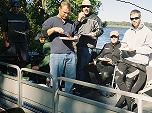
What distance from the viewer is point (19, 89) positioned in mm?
4453

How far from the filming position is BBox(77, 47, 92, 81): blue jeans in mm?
5934

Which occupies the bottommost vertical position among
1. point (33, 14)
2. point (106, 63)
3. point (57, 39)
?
point (106, 63)

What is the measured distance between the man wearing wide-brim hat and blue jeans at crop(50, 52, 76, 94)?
120 centimetres

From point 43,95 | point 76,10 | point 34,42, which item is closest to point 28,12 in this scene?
point 34,42

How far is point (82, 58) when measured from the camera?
19.5ft

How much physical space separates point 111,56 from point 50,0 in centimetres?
577

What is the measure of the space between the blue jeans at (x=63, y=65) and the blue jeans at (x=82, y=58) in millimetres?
1295

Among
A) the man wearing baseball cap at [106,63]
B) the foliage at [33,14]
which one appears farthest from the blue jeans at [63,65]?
the foliage at [33,14]

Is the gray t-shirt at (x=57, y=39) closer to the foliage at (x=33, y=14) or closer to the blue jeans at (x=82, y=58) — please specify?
the blue jeans at (x=82, y=58)

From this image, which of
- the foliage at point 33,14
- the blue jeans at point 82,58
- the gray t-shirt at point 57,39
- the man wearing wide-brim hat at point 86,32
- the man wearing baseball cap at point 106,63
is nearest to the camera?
the gray t-shirt at point 57,39

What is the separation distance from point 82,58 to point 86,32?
536 millimetres

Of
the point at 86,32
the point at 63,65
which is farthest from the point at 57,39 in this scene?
the point at 86,32

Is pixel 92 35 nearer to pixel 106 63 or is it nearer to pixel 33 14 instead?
pixel 106 63

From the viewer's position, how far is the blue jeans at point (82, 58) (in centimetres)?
593
